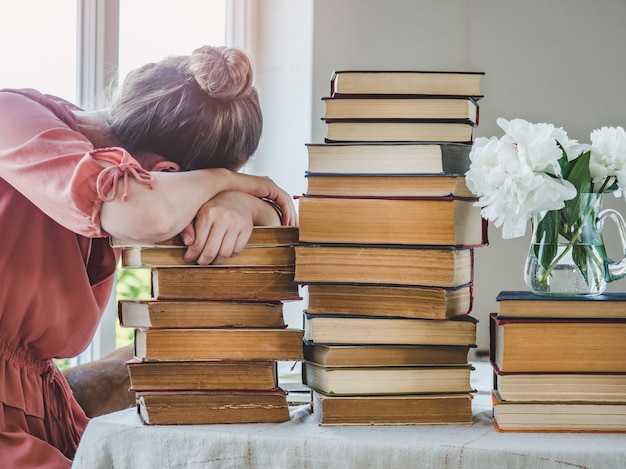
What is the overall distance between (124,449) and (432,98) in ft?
1.91

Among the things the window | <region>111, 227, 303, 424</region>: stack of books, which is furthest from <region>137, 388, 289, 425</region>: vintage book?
the window

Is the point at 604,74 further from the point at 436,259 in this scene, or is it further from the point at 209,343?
the point at 209,343

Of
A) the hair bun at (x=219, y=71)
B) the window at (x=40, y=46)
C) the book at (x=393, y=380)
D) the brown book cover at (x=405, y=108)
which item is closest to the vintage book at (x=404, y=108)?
the brown book cover at (x=405, y=108)

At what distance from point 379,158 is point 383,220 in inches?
3.2

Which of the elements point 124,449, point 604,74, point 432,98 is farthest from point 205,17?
point 124,449

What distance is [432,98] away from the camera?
1031mm

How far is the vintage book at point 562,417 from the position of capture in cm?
96

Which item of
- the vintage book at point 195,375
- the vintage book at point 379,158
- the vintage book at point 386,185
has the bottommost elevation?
the vintage book at point 195,375

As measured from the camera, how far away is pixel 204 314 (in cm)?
101

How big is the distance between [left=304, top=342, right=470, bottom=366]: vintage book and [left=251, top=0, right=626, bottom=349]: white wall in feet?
4.68

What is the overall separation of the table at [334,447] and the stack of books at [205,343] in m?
0.02

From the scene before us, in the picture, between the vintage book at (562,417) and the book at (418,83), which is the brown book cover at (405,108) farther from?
the vintage book at (562,417)

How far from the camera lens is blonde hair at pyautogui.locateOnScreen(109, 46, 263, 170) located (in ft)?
3.89

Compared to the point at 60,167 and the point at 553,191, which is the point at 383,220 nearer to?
the point at 553,191
